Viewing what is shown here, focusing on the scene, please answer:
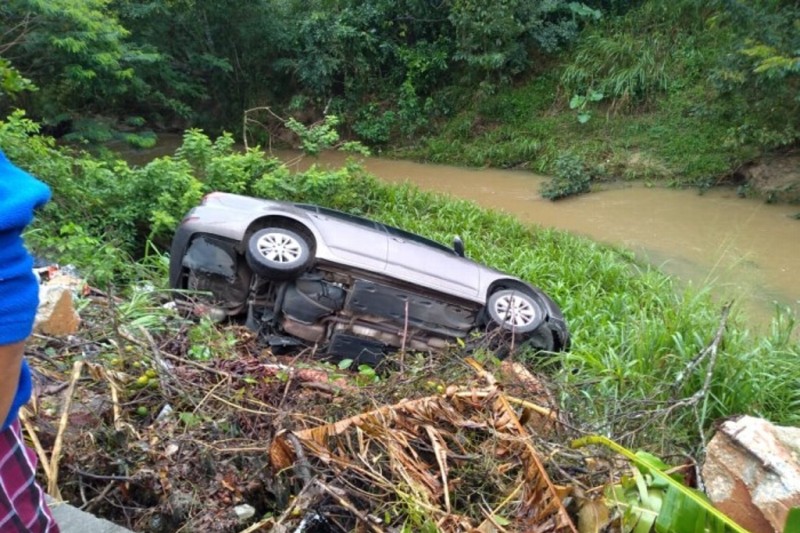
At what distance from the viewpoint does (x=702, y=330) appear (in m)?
4.62

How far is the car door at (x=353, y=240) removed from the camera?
478 centimetres

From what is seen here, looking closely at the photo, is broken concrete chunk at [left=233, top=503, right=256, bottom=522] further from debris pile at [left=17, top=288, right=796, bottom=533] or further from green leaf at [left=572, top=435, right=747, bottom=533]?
green leaf at [left=572, top=435, right=747, bottom=533]

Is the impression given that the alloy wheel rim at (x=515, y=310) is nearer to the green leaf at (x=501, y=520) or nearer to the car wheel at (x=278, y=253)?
the car wheel at (x=278, y=253)

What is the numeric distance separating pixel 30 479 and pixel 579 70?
15.2 m

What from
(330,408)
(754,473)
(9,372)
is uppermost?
(9,372)

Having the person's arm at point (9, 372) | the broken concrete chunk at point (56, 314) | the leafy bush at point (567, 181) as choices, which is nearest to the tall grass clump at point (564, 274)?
the broken concrete chunk at point (56, 314)

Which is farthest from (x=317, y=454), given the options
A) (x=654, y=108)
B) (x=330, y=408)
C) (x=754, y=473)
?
(x=654, y=108)

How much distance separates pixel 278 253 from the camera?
4730mm

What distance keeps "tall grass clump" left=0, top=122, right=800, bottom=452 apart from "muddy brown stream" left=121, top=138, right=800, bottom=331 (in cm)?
84

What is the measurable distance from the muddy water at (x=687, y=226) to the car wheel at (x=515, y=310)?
2257 mm

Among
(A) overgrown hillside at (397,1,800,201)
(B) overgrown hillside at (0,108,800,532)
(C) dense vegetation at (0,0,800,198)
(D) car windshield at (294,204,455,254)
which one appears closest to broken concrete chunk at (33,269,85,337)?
(B) overgrown hillside at (0,108,800,532)

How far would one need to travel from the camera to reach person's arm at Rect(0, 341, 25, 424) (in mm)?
1151

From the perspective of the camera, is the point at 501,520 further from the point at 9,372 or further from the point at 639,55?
the point at 639,55

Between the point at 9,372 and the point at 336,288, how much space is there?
3548 millimetres
